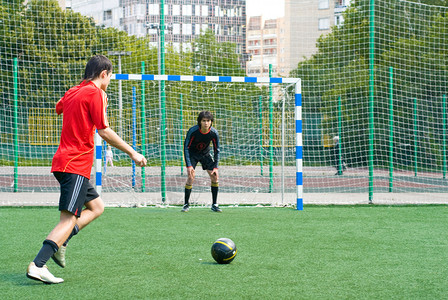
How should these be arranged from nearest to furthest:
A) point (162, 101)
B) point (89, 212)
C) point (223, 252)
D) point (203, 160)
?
point (89, 212), point (223, 252), point (203, 160), point (162, 101)

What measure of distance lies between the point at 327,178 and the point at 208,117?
930 cm

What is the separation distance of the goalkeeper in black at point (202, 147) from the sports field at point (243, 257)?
2.74 feet

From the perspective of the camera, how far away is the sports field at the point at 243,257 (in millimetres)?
4023

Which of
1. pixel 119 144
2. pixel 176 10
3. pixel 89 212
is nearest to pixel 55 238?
pixel 89 212

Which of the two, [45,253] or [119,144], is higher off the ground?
[119,144]

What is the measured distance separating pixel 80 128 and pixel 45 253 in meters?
1.04

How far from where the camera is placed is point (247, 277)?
447 centimetres

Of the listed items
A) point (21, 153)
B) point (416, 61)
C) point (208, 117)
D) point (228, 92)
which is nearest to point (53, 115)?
point (21, 153)

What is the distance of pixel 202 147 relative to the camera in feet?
31.7

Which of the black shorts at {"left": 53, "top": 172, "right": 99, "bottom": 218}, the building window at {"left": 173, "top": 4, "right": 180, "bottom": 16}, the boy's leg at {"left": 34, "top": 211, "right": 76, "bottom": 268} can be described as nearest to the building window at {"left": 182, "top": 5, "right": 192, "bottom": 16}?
the building window at {"left": 173, "top": 4, "right": 180, "bottom": 16}

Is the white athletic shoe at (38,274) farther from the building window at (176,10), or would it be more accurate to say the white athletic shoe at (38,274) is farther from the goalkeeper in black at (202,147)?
the building window at (176,10)

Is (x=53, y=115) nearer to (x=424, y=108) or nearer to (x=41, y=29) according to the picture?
(x=41, y=29)

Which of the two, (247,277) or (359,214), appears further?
(359,214)

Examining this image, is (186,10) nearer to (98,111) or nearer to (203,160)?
(203,160)
